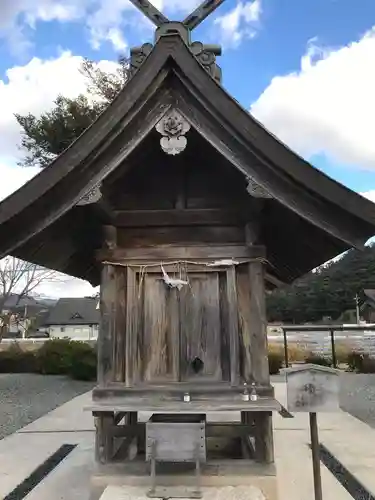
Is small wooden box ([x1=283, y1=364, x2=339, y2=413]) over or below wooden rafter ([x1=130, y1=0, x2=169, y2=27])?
below

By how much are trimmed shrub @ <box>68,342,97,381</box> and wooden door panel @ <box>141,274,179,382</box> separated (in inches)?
510

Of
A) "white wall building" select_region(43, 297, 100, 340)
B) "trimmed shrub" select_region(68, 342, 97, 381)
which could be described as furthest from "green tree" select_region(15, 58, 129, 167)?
"white wall building" select_region(43, 297, 100, 340)

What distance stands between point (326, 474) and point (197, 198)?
10.8 ft

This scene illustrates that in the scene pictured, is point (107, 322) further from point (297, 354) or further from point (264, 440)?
point (297, 354)

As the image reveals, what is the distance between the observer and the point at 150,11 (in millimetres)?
3557

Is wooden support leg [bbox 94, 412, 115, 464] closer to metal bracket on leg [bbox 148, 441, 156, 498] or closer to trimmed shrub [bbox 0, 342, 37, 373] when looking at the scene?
metal bracket on leg [bbox 148, 441, 156, 498]

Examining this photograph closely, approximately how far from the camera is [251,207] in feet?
12.2

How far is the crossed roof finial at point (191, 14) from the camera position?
11.6 ft

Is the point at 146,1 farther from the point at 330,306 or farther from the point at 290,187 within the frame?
the point at 330,306

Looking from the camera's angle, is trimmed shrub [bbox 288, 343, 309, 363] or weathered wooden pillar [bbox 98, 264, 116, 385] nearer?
weathered wooden pillar [bbox 98, 264, 116, 385]

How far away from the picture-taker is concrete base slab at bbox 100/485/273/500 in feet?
10.6

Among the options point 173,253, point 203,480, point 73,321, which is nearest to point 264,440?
point 203,480

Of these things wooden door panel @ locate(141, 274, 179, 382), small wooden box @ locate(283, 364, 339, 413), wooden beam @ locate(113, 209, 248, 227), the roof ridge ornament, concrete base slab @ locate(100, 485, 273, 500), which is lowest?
concrete base slab @ locate(100, 485, 273, 500)

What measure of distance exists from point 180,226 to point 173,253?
0.26 metres
